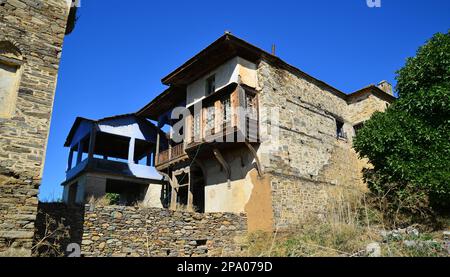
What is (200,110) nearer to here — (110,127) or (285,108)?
(285,108)

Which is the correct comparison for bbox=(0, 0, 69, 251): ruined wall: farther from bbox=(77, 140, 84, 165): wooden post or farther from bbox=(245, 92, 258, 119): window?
bbox=(77, 140, 84, 165): wooden post

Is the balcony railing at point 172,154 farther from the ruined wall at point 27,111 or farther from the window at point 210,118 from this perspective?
the ruined wall at point 27,111

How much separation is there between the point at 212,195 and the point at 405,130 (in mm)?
7612

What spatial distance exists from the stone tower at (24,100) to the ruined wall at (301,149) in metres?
7.24

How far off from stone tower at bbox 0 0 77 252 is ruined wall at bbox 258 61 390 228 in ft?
23.7

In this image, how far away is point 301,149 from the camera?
42.4 feet

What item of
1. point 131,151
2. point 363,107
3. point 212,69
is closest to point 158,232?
point 212,69

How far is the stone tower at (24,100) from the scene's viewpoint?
6.11m

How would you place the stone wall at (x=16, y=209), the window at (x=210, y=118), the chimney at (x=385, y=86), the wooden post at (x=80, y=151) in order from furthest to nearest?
the chimney at (x=385, y=86), the wooden post at (x=80, y=151), the window at (x=210, y=118), the stone wall at (x=16, y=209)

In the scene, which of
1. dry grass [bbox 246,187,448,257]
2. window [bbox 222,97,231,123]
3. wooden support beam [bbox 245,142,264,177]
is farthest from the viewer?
window [bbox 222,97,231,123]

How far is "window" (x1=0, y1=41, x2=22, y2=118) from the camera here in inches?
263

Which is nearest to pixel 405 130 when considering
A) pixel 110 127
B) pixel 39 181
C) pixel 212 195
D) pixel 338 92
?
pixel 338 92

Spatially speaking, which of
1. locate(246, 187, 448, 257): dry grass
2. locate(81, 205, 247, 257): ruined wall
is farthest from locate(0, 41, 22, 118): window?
locate(246, 187, 448, 257): dry grass

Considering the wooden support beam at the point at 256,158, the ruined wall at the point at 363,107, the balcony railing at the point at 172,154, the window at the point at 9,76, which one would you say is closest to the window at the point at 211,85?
the balcony railing at the point at 172,154
